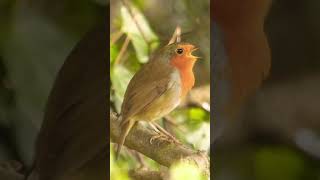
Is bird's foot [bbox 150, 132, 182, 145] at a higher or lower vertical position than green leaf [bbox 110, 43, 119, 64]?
lower

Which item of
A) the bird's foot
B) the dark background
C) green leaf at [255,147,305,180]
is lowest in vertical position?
green leaf at [255,147,305,180]

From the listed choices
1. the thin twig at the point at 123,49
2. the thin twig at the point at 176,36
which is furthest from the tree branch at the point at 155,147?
the thin twig at the point at 176,36

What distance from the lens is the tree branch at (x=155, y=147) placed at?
1414 millimetres

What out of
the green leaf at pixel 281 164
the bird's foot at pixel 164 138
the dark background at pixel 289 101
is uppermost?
the dark background at pixel 289 101

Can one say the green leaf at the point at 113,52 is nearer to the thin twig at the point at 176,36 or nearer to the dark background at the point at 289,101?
the thin twig at the point at 176,36

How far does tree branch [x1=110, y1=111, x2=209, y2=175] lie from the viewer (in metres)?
1.41

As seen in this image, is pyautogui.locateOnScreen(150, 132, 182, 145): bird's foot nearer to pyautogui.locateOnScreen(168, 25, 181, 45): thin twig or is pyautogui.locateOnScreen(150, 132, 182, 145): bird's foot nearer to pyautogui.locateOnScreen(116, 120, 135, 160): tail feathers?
pyautogui.locateOnScreen(116, 120, 135, 160): tail feathers

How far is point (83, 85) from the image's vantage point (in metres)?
1.44

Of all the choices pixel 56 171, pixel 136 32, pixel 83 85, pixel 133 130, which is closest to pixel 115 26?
pixel 136 32

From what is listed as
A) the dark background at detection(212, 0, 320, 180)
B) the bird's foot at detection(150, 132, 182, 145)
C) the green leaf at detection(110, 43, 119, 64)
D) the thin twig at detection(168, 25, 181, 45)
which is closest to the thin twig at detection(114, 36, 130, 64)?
the green leaf at detection(110, 43, 119, 64)

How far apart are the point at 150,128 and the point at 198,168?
0.57 ft

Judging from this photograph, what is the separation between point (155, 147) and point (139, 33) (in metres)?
0.32

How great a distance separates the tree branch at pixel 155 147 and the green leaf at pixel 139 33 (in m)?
0.19

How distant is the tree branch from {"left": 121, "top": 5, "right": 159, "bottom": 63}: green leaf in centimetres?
19
